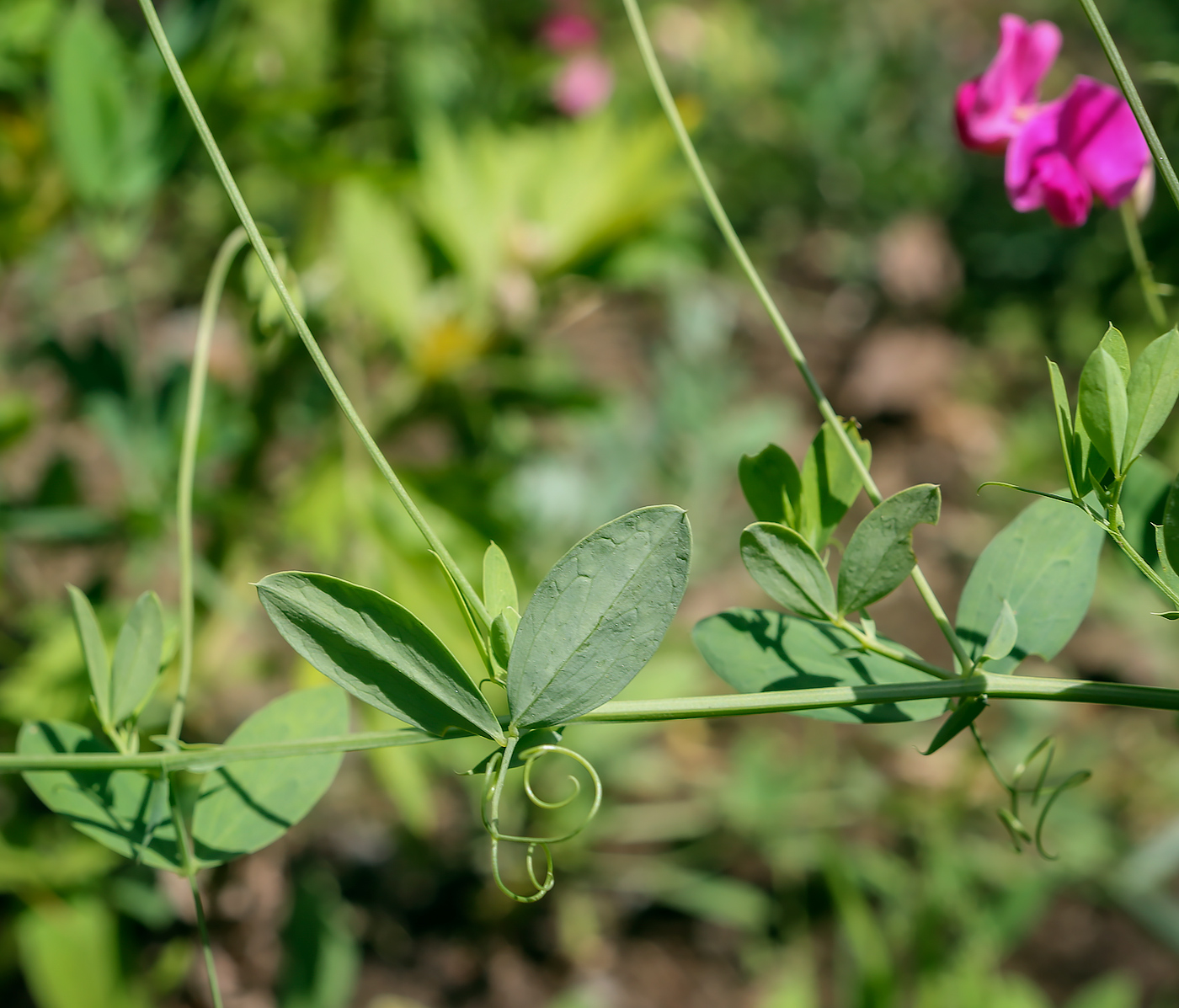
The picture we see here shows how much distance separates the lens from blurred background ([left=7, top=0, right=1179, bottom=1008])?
0.71m

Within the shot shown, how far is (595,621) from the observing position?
0.24 meters

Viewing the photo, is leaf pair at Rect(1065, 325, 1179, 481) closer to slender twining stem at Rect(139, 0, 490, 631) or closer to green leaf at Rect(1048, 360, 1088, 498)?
green leaf at Rect(1048, 360, 1088, 498)

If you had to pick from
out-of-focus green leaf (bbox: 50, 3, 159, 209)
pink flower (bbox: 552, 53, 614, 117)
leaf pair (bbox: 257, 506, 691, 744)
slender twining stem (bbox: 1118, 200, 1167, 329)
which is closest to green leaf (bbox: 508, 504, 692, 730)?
leaf pair (bbox: 257, 506, 691, 744)

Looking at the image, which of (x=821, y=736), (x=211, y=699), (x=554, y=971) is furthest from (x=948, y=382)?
(x=211, y=699)

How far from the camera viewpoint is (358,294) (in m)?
0.83

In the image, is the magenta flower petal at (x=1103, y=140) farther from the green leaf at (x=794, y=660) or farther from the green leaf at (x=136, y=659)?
the green leaf at (x=136, y=659)

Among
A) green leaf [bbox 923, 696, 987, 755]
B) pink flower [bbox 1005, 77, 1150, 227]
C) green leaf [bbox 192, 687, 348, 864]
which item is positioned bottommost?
green leaf [bbox 192, 687, 348, 864]

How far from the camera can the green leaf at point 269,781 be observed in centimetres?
29

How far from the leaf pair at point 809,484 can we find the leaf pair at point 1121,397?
64mm

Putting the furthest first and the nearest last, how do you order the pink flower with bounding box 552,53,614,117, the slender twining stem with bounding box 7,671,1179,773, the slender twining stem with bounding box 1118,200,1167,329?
the pink flower with bounding box 552,53,614,117 < the slender twining stem with bounding box 1118,200,1167,329 < the slender twining stem with bounding box 7,671,1179,773

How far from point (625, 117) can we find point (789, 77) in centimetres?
49

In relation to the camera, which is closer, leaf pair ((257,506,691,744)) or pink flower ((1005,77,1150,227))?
leaf pair ((257,506,691,744))

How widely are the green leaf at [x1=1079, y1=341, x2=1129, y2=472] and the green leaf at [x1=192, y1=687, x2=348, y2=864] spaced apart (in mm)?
237

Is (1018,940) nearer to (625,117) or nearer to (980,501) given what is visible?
(980,501)
